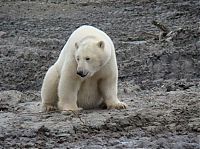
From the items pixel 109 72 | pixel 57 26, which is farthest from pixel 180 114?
pixel 57 26

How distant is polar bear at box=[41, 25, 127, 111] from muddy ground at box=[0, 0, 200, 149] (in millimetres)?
180

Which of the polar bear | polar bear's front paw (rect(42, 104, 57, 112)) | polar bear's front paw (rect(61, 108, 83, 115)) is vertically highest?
the polar bear

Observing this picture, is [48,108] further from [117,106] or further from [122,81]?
[122,81]

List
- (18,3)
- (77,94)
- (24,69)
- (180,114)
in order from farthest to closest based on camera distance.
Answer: (18,3) < (24,69) < (77,94) < (180,114)

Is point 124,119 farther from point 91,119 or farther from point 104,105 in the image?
point 104,105

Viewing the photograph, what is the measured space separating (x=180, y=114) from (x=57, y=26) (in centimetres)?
1248

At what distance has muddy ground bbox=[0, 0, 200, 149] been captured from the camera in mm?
5559

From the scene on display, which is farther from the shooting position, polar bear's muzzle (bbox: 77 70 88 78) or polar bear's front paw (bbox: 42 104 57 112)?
polar bear's front paw (bbox: 42 104 57 112)

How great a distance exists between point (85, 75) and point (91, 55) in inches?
11.0

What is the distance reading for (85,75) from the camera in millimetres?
6234

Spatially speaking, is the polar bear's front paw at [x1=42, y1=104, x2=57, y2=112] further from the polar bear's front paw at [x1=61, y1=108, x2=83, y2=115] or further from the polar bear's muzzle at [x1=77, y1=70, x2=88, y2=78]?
the polar bear's muzzle at [x1=77, y1=70, x2=88, y2=78]

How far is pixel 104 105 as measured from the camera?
6988 mm

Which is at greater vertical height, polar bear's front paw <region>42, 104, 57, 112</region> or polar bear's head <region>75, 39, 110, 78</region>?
polar bear's head <region>75, 39, 110, 78</region>

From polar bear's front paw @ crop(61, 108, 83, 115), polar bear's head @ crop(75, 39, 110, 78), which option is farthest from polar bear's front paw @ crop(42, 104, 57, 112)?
polar bear's head @ crop(75, 39, 110, 78)
